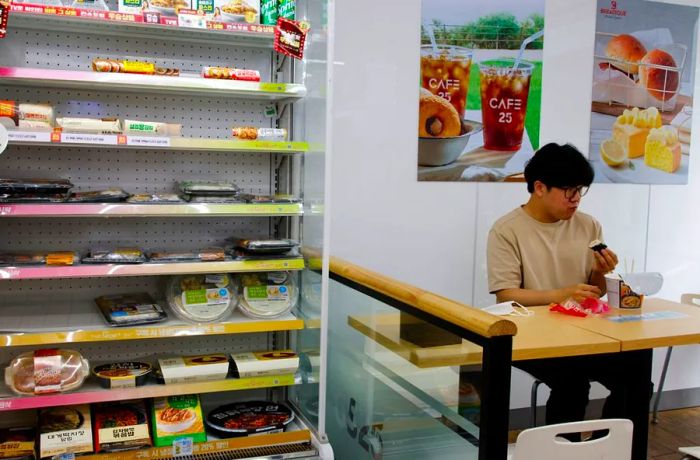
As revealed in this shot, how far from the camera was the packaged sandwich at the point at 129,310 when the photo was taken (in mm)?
2686

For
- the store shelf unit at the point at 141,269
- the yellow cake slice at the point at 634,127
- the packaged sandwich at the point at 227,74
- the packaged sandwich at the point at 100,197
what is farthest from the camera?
the yellow cake slice at the point at 634,127

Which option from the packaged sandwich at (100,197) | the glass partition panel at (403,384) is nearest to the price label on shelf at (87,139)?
the packaged sandwich at (100,197)

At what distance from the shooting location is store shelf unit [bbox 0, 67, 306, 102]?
8.12 ft

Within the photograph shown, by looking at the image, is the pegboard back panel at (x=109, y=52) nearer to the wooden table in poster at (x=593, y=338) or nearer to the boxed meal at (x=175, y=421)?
the wooden table in poster at (x=593, y=338)

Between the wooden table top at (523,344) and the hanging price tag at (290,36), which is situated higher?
the hanging price tag at (290,36)

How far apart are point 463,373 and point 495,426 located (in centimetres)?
22

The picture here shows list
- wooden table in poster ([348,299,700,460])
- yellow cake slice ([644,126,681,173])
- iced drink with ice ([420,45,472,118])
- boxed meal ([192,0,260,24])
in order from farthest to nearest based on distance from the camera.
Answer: yellow cake slice ([644,126,681,173]) < iced drink with ice ([420,45,472,118]) < boxed meal ([192,0,260,24]) < wooden table in poster ([348,299,700,460])

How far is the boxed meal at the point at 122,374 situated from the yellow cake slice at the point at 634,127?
325 centimetres

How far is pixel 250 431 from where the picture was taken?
283cm

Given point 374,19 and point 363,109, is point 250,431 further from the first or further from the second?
point 374,19

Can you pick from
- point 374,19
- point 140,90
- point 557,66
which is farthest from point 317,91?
point 557,66

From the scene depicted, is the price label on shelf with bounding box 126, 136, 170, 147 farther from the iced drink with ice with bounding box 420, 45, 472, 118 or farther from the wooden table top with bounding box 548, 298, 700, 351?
the iced drink with ice with bounding box 420, 45, 472, 118

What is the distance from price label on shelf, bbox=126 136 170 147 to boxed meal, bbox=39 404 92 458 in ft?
3.65

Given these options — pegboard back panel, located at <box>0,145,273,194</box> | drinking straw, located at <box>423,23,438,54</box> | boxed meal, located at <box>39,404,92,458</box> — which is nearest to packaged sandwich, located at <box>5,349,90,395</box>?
boxed meal, located at <box>39,404,92,458</box>
